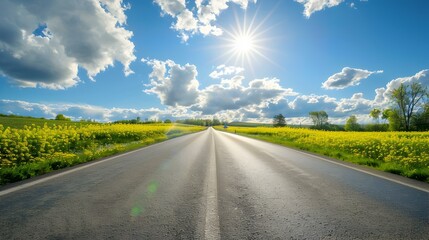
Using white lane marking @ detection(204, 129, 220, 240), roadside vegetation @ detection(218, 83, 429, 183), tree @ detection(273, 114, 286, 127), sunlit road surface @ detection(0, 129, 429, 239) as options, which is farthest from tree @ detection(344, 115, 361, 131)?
white lane marking @ detection(204, 129, 220, 240)

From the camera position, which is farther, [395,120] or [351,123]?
[351,123]

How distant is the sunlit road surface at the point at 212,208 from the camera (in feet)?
10.2

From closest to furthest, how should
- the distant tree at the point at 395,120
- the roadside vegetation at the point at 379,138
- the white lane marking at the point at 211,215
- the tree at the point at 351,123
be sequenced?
the white lane marking at the point at 211,215
the roadside vegetation at the point at 379,138
the distant tree at the point at 395,120
the tree at the point at 351,123

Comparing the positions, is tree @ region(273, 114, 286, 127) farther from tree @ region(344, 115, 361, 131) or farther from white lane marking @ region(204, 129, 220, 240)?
white lane marking @ region(204, 129, 220, 240)

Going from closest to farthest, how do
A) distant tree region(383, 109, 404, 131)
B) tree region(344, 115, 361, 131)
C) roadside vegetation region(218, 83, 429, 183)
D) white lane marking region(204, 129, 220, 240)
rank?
white lane marking region(204, 129, 220, 240) < roadside vegetation region(218, 83, 429, 183) < distant tree region(383, 109, 404, 131) < tree region(344, 115, 361, 131)

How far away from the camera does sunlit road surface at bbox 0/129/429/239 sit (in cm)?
310

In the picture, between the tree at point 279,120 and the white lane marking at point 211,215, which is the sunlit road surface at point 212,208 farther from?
the tree at point 279,120

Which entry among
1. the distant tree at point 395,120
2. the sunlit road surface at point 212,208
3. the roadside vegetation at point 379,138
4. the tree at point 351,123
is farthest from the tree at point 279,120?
the sunlit road surface at point 212,208

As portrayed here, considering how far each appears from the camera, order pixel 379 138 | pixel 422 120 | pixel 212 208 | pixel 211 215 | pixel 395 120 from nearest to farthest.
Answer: pixel 211 215 → pixel 212 208 → pixel 379 138 → pixel 422 120 → pixel 395 120

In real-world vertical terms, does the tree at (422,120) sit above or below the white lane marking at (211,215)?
above

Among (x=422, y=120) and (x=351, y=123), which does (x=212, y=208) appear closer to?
(x=422, y=120)

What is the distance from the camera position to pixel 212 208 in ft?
13.2

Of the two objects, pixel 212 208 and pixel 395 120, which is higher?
pixel 395 120

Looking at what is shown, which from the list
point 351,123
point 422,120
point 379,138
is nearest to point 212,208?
point 379,138
